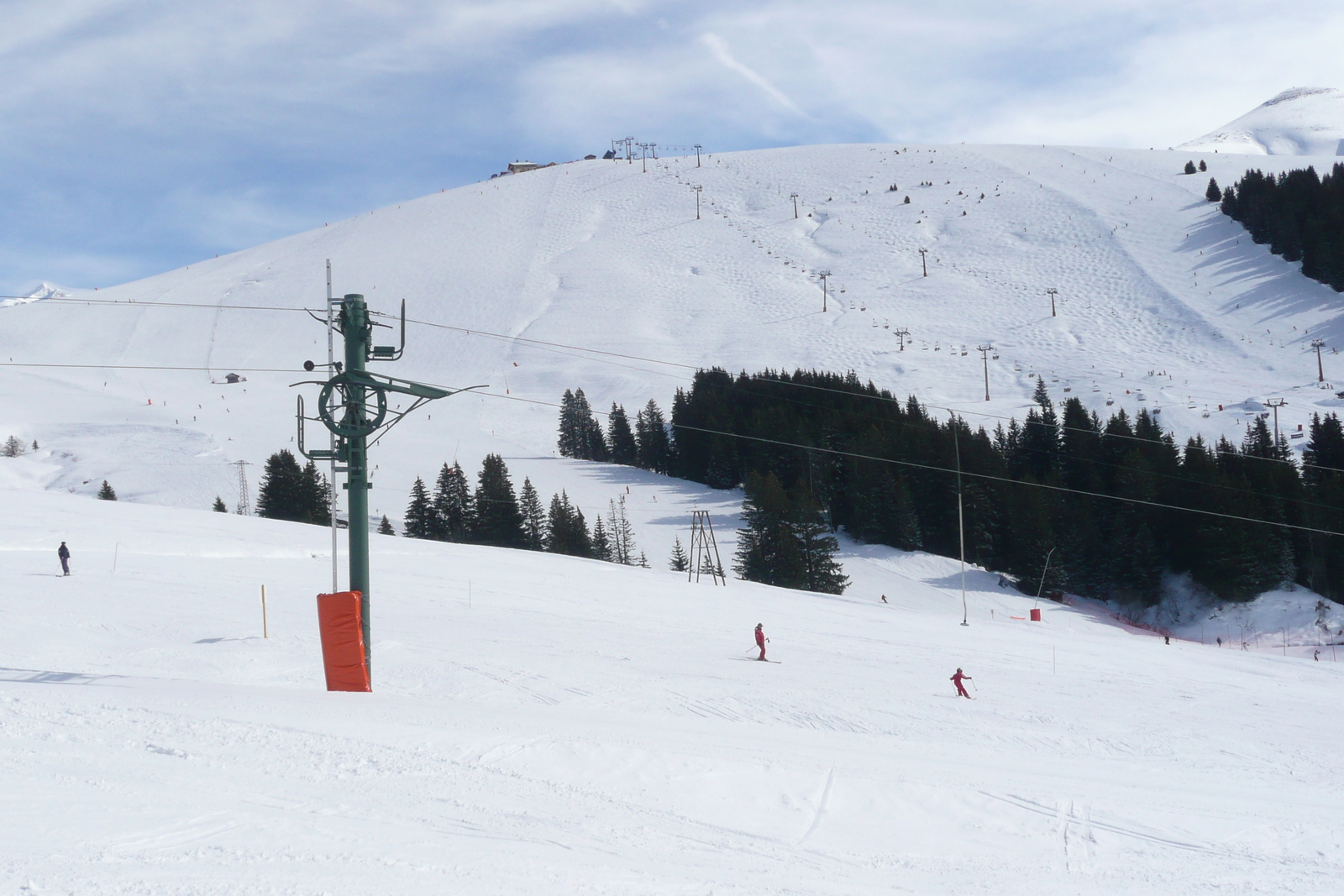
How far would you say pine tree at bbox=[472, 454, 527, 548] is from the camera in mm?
60531

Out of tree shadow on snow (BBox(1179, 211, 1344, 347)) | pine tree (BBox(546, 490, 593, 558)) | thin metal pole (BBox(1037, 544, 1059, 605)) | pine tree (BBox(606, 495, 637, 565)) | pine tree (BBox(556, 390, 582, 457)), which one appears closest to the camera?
thin metal pole (BBox(1037, 544, 1059, 605))

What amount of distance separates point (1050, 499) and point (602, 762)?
52.3m

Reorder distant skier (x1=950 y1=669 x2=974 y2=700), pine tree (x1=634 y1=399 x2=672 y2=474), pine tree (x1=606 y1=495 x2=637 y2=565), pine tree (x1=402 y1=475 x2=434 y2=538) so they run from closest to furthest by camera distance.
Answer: distant skier (x1=950 y1=669 x2=974 y2=700), pine tree (x1=606 y1=495 x2=637 y2=565), pine tree (x1=402 y1=475 x2=434 y2=538), pine tree (x1=634 y1=399 x2=672 y2=474)

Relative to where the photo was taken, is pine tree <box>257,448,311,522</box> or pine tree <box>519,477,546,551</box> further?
pine tree <box>519,477,546,551</box>

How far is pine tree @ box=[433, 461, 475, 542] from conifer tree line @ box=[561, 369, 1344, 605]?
16.9 meters

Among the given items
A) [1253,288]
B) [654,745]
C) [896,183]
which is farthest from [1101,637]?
[896,183]

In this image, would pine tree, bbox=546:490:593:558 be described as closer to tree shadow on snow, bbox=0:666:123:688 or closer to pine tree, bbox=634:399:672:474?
pine tree, bbox=634:399:672:474

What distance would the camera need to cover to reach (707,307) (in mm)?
132250

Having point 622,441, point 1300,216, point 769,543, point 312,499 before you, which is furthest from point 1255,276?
point 312,499

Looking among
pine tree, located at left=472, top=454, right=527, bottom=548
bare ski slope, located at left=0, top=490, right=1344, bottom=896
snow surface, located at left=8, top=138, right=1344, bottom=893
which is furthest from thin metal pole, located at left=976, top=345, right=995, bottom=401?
bare ski slope, located at left=0, top=490, right=1344, bottom=896

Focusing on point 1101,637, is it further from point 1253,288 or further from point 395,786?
point 1253,288

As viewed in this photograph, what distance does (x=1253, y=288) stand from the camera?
380ft

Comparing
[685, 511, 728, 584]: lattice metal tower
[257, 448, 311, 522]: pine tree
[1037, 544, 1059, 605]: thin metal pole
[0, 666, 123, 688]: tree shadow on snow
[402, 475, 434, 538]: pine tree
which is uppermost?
[257, 448, 311, 522]: pine tree

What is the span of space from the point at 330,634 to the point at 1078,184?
158 metres
